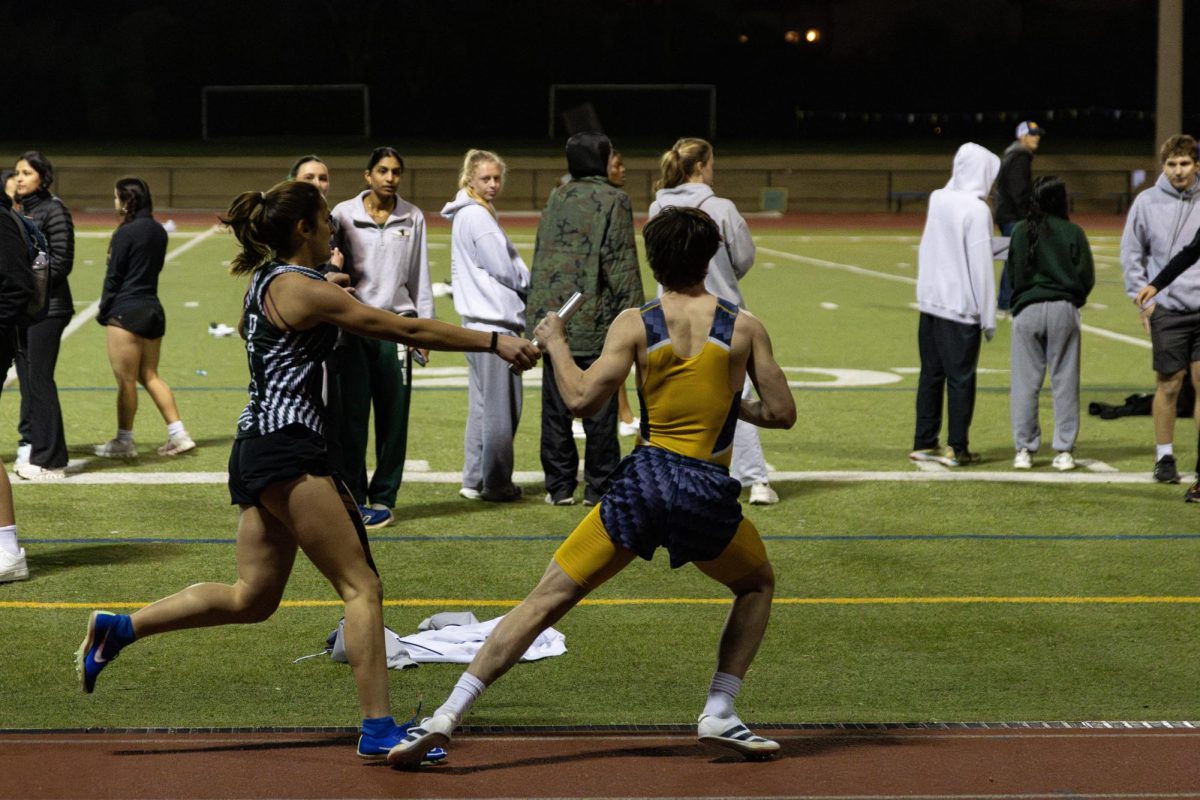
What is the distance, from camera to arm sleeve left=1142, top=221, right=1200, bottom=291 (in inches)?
343

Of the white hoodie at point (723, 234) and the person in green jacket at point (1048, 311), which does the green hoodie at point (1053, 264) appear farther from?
the white hoodie at point (723, 234)

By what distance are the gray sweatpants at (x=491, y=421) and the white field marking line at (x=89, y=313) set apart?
1.71 metres

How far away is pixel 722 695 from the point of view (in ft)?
15.6

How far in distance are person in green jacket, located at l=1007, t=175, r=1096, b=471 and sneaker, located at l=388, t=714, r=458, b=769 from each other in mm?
6130

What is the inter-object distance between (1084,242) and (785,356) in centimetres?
567

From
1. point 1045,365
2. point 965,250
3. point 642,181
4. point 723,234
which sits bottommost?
point 1045,365

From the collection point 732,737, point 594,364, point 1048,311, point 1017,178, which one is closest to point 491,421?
point 1048,311

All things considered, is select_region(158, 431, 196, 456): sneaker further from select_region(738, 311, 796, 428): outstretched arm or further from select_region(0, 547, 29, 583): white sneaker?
select_region(738, 311, 796, 428): outstretched arm

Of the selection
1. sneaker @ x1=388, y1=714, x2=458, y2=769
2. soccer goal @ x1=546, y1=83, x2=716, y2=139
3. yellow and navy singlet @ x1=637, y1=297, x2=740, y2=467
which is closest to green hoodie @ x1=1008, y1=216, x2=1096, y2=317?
yellow and navy singlet @ x1=637, y1=297, x2=740, y2=467

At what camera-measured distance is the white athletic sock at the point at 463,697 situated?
4.59 metres

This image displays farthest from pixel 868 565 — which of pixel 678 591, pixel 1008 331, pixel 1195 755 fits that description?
pixel 1008 331

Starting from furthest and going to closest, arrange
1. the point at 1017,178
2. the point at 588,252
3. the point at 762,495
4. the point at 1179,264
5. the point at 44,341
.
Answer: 1. the point at 1017,178
2. the point at 44,341
3. the point at 762,495
4. the point at 1179,264
5. the point at 588,252

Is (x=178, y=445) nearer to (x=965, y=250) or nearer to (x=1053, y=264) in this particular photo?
(x=965, y=250)

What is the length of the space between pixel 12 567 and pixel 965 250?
5.53 metres
